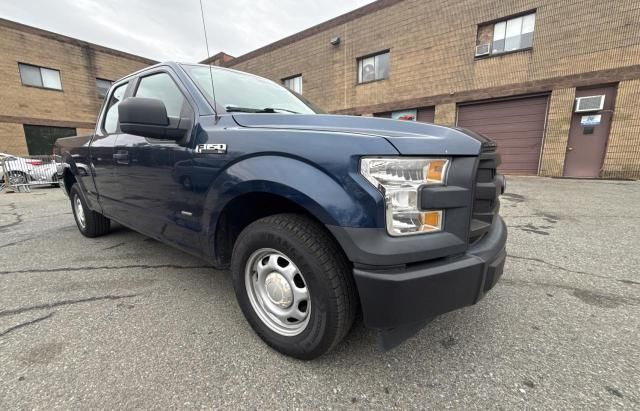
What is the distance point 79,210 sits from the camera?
13.9 feet

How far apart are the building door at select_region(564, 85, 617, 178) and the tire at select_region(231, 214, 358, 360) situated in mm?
12516

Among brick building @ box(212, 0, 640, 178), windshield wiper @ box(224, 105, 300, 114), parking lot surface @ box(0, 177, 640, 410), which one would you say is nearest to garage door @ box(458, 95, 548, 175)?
brick building @ box(212, 0, 640, 178)

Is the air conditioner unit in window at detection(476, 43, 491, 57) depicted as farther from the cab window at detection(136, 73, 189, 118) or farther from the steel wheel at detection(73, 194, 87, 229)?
the steel wheel at detection(73, 194, 87, 229)

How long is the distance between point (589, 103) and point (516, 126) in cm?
207

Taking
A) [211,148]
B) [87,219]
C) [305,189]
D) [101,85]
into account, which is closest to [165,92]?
[211,148]

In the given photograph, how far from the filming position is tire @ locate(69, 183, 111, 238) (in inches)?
154

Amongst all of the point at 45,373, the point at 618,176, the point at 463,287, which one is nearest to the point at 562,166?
the point at 618,176

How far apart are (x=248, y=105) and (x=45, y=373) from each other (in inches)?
79.6

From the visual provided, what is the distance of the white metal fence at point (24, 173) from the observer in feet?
34.8

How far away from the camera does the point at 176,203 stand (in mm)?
2170

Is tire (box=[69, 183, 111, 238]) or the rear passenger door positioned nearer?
the rear passenger door

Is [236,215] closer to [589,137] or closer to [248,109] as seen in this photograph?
[248,109]

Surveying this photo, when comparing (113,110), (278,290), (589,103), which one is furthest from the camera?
(589,103)

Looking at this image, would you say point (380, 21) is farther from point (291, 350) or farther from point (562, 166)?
point (291, 350)
